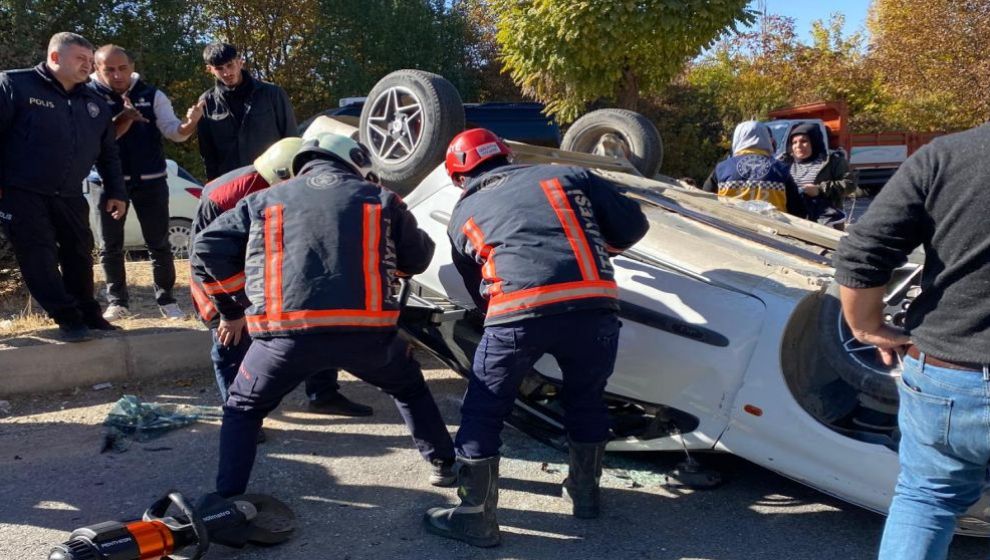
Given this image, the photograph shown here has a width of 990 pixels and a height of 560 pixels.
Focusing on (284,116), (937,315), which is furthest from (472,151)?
(284,116)

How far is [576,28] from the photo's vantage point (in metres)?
13.0

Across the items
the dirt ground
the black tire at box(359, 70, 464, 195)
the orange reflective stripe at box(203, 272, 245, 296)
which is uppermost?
the black tire at box(359, 70, 464, 195)

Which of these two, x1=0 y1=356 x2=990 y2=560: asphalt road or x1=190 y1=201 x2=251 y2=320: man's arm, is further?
x1=190 y1=201 x2=251 y2=320: man's arm

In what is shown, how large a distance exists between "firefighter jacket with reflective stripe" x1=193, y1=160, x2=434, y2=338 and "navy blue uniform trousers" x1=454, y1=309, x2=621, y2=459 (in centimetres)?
42

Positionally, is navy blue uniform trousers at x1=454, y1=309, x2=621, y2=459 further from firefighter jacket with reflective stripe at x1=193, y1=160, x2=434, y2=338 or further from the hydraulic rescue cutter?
the hydraulic rescue cutter

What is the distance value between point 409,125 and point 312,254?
2.21 metres

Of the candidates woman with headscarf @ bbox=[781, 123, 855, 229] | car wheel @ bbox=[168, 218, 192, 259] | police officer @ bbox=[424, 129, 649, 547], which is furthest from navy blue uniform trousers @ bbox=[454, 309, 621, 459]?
car wheel @ bbox=[168, 218, 192, 259]

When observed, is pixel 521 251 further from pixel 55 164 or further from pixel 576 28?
pixel 576 28

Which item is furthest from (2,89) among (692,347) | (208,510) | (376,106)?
(692,347)

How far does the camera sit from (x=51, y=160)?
5.02 metres

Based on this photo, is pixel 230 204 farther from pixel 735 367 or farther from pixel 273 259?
pixel 735 367

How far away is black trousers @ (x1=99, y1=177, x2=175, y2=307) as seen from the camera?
586 cm

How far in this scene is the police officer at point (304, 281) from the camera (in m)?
3.34

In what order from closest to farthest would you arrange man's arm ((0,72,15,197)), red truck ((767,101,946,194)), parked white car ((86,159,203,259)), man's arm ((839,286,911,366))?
A: man's arm ((839,286,911,366))
man's arm ((0,72,15,197))
parked white car ((86,159,203,259))
red truck ((767,101,946,194))
